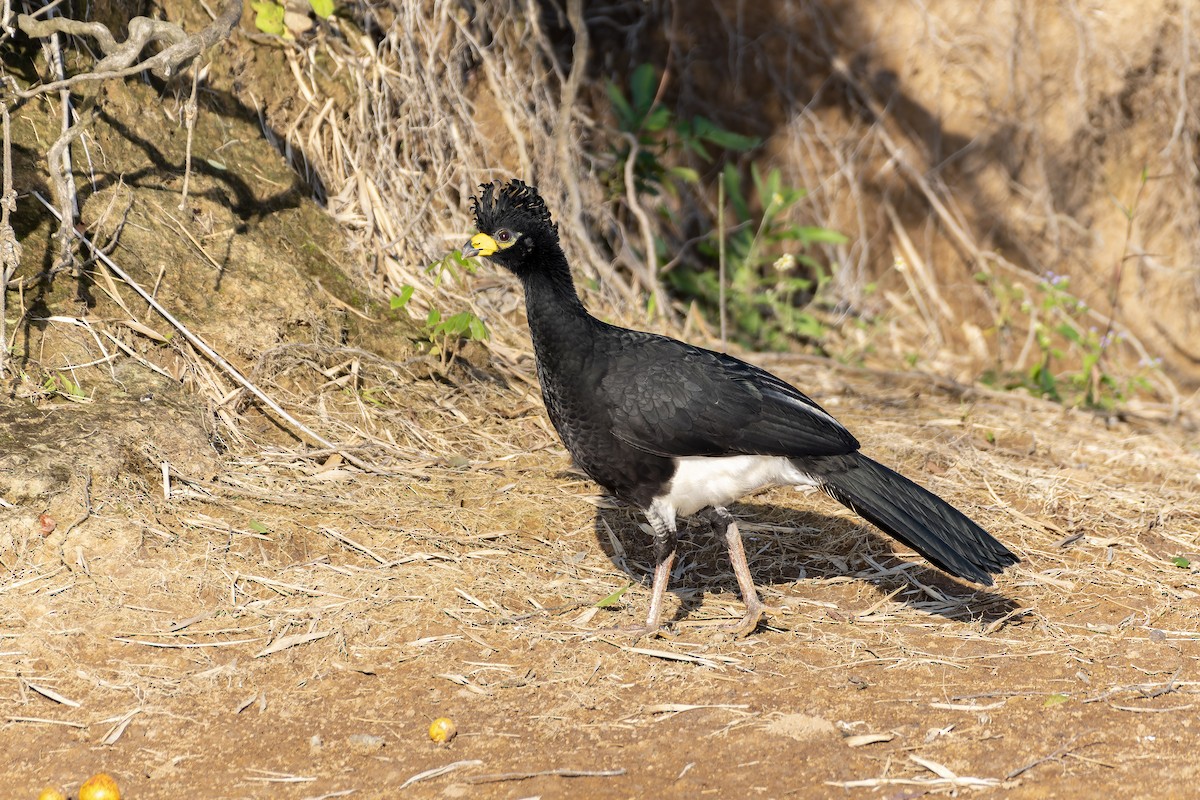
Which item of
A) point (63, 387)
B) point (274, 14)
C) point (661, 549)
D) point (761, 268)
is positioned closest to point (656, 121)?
point (761, 268)

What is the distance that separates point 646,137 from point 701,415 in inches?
183

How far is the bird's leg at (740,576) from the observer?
4.56m

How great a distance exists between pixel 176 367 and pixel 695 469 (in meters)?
2.64

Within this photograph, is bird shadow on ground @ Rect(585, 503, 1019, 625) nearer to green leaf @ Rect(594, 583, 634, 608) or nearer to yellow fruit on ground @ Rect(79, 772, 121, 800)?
green leaf @ Rect(594, 583, 634, 608)

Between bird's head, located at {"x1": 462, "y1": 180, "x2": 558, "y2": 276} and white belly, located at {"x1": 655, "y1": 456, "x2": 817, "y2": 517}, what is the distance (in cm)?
110

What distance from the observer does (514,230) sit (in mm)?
4773

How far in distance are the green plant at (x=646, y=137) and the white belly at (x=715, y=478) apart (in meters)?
4.36

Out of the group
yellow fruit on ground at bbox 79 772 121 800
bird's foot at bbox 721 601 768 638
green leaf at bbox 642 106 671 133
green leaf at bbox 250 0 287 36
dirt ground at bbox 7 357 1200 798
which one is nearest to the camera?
yellow fruit on ground at bbox 79 772 121 800

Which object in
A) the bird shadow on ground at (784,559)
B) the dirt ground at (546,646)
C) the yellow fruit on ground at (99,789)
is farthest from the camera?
the bird shadow on ground at (784,559)

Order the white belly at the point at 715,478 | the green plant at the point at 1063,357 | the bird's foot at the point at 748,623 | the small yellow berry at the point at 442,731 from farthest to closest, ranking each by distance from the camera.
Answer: the green plant at the point at 1063,357 → the white belly at the point at 715,478 → the bird's foot at the point at 748,623 → the small yellow berry at the point at 442,731

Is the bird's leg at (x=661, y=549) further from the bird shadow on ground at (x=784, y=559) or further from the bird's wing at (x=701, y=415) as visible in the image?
the bird's wing at (x=701, y=415)

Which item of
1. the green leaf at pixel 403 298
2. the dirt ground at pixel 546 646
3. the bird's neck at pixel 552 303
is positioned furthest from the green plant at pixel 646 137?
the bird's neck at pixel 552 303

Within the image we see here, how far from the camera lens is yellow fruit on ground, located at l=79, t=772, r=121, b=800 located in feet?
10.6

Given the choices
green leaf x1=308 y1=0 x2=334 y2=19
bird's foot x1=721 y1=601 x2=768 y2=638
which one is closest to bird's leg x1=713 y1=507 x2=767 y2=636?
bird's foot x1=721 y1=601 x2=768 y2=638
